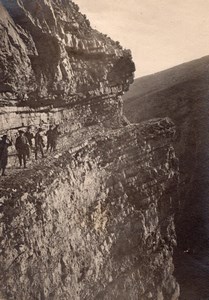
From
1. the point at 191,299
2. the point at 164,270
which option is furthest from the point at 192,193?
the point at 164,270

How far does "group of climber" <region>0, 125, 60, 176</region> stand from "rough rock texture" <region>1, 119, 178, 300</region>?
783mm

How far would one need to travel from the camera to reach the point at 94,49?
693 inches

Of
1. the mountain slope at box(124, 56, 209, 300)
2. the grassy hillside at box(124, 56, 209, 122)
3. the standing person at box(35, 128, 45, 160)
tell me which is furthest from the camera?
the grassy hillside at box(124, 56, 209, 122)

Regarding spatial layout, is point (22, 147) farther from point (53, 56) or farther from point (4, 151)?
point (53, 56)

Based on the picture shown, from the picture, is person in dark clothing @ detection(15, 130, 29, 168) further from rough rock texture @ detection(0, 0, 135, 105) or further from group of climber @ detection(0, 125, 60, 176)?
rough rock texture @ detection(0, 0, 135, 105)

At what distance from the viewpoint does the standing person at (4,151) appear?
476 inches

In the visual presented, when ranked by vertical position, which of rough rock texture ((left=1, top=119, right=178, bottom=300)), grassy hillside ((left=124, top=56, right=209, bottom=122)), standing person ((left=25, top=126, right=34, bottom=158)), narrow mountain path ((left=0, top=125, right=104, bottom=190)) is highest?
grassy hillside ((left=124, top=56, right=209, bottom=122))

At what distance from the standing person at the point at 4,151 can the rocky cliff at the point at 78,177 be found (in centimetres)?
29

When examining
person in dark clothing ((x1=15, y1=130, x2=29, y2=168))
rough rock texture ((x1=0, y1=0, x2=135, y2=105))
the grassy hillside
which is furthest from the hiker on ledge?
the grassy hillside

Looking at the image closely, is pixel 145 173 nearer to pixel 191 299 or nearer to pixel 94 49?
pixel 94 49

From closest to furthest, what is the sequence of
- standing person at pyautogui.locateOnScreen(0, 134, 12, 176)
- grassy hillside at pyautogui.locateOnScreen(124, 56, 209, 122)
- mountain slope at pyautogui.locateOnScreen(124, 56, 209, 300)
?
standing person at pyautogui.locateOnScreen(0, 134, 12, 176), mountain slope at pyautogui.locateOnScreen(124, 56, 209, 300), grassy hillside at pyautogui.locateOnScreen(124, 56, 209, 122)

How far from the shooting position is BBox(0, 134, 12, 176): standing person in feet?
39.7

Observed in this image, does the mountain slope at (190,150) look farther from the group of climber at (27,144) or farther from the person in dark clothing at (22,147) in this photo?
the person in dark clothing at (22,147)

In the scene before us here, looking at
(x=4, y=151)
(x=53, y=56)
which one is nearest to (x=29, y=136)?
(x=4, y=151)
